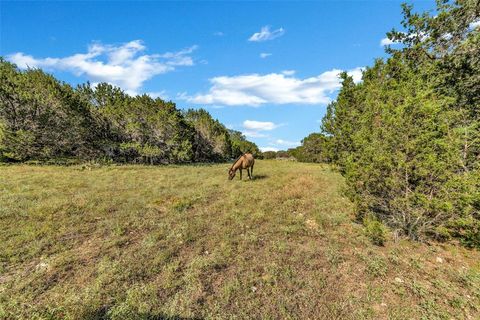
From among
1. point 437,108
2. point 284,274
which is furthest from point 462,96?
point 284,274

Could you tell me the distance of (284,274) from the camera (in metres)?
5.04

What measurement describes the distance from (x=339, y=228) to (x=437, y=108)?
4.70 metres

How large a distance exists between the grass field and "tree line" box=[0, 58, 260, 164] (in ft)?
62.8

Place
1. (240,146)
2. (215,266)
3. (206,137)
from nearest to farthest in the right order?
(215,266) < (206,137) < (240,146)

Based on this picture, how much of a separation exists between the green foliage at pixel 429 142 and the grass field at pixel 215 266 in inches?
43.1

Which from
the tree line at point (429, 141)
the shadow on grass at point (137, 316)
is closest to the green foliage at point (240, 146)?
the tree line at point (429, 141)

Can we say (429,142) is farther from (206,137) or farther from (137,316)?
(206,137)

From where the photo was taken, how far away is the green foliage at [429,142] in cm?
537

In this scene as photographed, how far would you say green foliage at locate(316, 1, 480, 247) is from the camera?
211 inches

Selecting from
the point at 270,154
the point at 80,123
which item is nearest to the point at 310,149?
the point at 270,154

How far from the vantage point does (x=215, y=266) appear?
5359 millimetres

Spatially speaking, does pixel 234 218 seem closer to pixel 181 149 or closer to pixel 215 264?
pixel 215 264

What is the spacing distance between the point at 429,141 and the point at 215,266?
6405mm

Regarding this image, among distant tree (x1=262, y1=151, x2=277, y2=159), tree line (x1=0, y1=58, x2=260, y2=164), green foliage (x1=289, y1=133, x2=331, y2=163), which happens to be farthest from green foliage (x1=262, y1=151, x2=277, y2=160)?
tree line (x1=0, y1=58, x2=260, y2=164)
